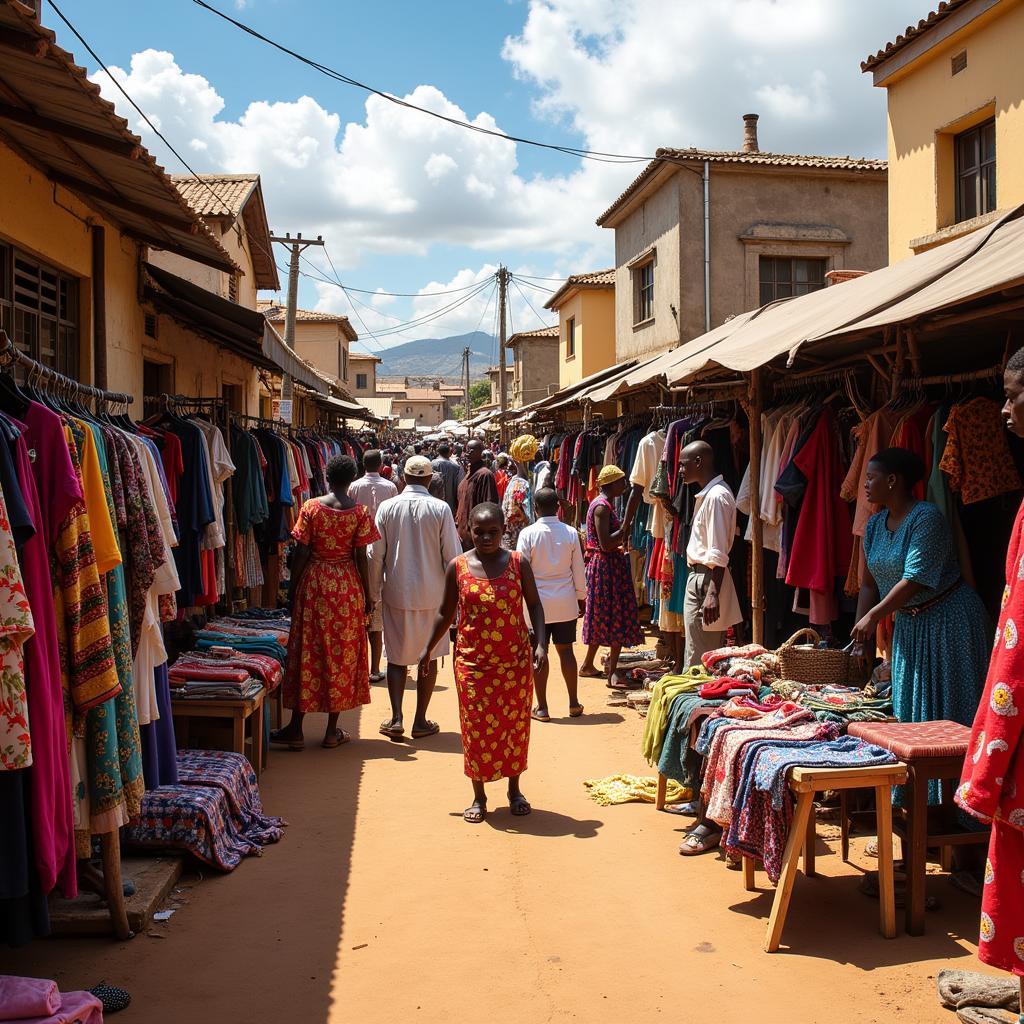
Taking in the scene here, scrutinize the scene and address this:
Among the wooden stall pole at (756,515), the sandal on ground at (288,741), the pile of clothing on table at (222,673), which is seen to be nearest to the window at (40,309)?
the pile of clothing on table at (222,673)

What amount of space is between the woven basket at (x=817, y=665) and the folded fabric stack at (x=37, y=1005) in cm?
367

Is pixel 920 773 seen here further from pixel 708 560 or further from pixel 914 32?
pixel 914 32

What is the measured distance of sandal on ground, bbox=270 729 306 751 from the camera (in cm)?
737

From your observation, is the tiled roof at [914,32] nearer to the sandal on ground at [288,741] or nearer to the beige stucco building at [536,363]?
the sandal on ground at [288,741]

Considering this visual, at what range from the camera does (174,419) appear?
23.4ft

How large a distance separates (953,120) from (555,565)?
872cm

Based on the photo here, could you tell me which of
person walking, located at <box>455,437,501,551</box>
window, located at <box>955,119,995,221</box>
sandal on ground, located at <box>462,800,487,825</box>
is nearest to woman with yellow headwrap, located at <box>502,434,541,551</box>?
person walking, located at <box>455,437,501,551</box>

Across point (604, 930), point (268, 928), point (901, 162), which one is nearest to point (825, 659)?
point (604, 930)

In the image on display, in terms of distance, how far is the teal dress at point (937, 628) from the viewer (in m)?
4.60

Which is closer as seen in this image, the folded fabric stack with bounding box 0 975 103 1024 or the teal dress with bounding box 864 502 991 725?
the folded fabric stack with bounding box 0 975 103 1024

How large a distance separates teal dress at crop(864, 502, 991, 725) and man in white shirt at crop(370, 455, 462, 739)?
373 centimetres

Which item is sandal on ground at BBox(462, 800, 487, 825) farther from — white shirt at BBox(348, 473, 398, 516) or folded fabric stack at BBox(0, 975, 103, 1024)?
white shirt at BBox(348, 473, 398, 516)

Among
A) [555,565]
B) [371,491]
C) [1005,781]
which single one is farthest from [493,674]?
[371,491]

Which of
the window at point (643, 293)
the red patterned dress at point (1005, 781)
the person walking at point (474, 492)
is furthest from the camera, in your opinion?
the window at point (643, 293)
